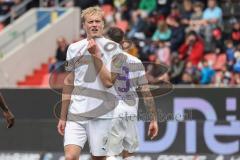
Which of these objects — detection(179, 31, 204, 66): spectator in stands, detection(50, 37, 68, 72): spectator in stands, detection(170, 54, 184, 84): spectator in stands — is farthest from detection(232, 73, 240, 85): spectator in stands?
detection(50, 37, 68, 72): spectator in stands

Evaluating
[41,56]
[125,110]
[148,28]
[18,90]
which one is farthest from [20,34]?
[125,110]

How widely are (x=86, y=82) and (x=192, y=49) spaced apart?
31.4 feet

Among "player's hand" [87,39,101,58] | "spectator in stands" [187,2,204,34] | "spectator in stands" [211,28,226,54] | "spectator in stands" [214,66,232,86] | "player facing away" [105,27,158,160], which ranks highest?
"player's hand" [87,39,101,58]

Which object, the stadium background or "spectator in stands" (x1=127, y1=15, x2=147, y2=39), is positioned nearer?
the stadium background

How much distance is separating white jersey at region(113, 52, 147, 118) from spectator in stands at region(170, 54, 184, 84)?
7.27 m

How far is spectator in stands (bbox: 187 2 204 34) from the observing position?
753 inches

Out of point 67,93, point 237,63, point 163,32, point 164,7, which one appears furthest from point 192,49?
point 67,93

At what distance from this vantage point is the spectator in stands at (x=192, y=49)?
721 inches

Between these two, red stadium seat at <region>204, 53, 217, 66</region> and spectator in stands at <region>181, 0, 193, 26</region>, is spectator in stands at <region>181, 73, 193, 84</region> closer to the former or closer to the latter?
red stadium seat at <region>204, 53, 217, 66</region>

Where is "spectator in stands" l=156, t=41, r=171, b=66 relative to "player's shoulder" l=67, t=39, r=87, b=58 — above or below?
below

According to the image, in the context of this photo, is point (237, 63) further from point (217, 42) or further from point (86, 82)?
point (86, 82)

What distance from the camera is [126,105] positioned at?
9.89 m

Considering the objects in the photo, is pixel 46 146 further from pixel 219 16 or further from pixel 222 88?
pixel 219 16

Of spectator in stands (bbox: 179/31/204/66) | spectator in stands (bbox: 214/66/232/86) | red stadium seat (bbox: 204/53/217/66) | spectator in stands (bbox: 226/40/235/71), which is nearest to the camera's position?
spectator in stands (bbox: 214/66/232/86)
